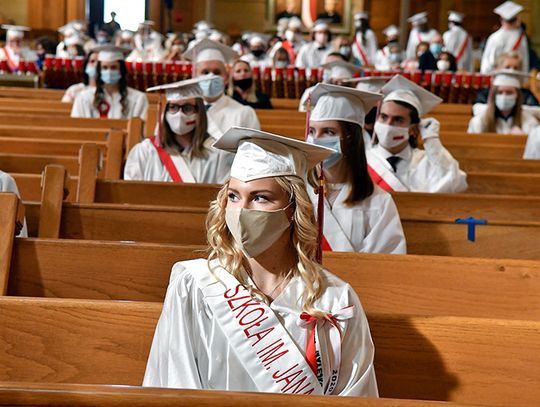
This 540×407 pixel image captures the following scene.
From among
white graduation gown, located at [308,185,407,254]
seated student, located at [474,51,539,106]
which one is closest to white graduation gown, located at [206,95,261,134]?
white graduation gown, located at [308,185,407,254]

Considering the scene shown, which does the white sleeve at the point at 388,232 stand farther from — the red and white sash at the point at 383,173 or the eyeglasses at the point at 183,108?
the eyeglasses at the point at 183,108

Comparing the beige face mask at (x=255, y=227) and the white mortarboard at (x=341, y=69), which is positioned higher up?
the white mortarboard at (x=341, y=69)

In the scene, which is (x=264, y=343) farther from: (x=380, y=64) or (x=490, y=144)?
(x=380, y=64)

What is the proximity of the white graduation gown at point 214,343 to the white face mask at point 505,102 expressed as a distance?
6627 millimetres

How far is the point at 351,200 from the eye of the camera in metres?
4.80

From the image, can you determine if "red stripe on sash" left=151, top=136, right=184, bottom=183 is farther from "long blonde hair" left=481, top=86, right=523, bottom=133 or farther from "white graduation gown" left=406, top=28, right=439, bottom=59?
"white graduation gown" left=406, top=28, right=439, bottom=59

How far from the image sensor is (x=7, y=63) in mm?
16531

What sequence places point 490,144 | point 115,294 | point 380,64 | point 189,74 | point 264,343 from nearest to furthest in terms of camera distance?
point 264,343, point 115,294, point 490,144, point 189,74, point 380,64

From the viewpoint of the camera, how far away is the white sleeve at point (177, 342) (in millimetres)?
3152

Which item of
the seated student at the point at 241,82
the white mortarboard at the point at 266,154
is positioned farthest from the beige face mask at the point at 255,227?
the seated student at the point at 241,82

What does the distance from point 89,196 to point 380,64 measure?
15793mm

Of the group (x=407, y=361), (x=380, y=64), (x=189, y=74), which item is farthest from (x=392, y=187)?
(x=380, y=64)

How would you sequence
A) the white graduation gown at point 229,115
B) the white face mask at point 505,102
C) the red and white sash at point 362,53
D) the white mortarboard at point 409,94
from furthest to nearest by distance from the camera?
the red and white sash at point 362,53 < the white face mask at point 505,102 < the white graduation gown at point 229,115 < the white mortarboard at point 409,94

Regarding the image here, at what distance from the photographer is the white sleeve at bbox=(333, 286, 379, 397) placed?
3156mm
